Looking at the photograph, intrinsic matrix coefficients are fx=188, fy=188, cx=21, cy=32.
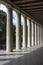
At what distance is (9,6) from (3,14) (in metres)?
20.7

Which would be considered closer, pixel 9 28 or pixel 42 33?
pixel 9 28

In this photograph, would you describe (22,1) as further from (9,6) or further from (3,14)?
(3,14)

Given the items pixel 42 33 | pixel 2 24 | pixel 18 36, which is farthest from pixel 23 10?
pixel 42 33

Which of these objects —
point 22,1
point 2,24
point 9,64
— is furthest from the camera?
point 2,24

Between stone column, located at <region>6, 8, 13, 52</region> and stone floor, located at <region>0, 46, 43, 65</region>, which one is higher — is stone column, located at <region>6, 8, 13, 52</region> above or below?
above

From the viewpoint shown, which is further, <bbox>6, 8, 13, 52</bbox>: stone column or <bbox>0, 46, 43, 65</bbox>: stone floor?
<bbox>6, 8, 13, 52</bbox>: stone column

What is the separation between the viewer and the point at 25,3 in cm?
2714

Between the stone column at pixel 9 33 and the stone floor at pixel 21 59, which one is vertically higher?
the stone column at pixel 9 33

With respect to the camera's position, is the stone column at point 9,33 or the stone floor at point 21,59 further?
the stone column at point 9,33

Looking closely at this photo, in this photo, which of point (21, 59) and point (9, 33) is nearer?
point (21, 59)

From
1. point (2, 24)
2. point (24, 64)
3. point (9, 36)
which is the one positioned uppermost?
point (2, 24)

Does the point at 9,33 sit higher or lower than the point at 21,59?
higher

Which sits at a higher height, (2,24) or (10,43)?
(2,24)

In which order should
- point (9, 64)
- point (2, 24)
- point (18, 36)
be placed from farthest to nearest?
point (2, 24), point (18, 36), point (9, 64)
